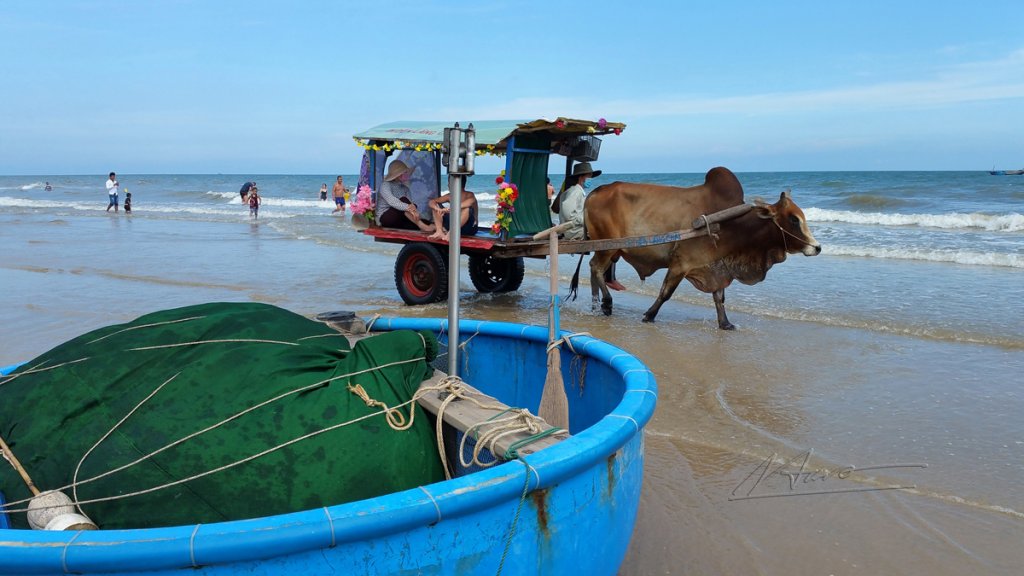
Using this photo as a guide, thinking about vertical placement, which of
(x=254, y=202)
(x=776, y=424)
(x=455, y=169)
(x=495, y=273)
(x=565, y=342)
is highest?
(x=455, y=169)

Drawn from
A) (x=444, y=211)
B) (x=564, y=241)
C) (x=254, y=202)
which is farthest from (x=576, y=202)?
(x=254, y=202)

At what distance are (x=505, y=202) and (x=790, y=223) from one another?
313cm

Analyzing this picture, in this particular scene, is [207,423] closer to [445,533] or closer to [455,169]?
[445,533]

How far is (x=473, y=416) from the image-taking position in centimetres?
296

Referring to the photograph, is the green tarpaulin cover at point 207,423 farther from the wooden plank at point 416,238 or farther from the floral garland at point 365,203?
the floral garland at point 365,203

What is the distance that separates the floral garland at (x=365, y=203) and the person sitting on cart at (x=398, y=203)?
10 centimetres

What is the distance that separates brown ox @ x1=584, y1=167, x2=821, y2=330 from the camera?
820 cm

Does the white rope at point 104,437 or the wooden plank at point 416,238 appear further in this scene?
the wooden plank at point 416,238

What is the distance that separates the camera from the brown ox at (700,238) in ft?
26.9

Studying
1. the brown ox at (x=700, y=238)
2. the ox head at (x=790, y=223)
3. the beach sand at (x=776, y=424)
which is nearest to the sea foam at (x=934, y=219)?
the beach sand at (x=776, y=424)

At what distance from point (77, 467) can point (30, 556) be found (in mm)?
675

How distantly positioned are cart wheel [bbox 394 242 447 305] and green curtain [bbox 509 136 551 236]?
41.0 inches

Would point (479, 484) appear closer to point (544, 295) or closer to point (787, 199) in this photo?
point (787, 199)

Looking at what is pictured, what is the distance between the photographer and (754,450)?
16.7ft
